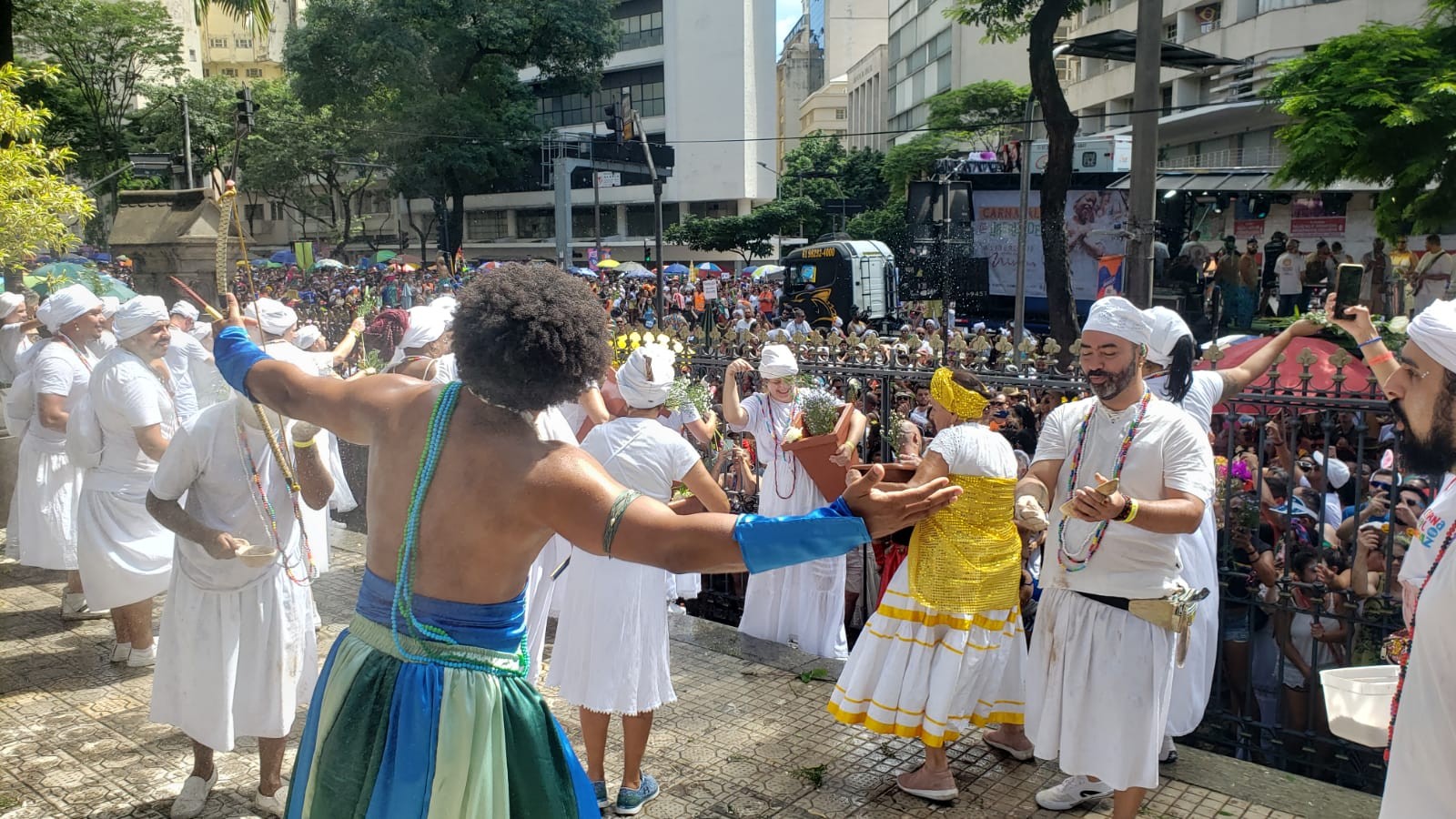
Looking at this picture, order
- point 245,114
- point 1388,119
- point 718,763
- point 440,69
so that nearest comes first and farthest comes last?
point 718,763 → point 245,114 → point 1388,119 → point 440,69

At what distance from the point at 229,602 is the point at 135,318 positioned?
190 cm

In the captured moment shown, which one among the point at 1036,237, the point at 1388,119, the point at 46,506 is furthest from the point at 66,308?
the point at 1036,237

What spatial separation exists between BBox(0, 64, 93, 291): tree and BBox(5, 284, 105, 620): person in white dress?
2280 mm

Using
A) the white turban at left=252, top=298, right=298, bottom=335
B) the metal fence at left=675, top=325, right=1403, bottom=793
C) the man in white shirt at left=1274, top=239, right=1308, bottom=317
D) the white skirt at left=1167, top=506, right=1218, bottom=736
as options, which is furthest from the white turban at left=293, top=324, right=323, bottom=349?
the man in white shirt at left=1274, top=239, right=1308, bottom=317

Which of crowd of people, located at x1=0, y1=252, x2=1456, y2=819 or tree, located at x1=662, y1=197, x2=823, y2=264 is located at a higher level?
tree, located at x1=662, y1=197, x2=823, y2=264

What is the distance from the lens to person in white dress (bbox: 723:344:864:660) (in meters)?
6.56

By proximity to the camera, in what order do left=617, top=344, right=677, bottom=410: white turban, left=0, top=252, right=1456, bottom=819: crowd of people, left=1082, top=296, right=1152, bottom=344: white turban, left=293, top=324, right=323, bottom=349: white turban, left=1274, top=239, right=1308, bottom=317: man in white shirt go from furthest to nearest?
left=1274, top=239, right=1308, bottom=317: man in white shirt < left=293, top=324, right=323, bottom=349: white turban < left=617, top=344, right=677, bottom=410: white turban < left=1082, top=296, right=1152, bottom=344: white turban < left=0, top=252, right=1456, bottom=819: crowd of people

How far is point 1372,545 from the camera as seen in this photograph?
498 cm

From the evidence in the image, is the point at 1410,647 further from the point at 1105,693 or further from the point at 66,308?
the point at 66,308

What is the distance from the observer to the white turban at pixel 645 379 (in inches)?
187

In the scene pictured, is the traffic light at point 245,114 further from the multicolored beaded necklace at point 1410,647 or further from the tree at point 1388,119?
the tree at point 1388,119

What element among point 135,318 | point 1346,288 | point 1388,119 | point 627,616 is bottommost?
point 627,616

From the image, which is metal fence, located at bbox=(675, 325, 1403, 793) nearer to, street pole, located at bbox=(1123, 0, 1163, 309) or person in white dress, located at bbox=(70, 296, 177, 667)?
person in white dress, located at bbox=(70, 296, 177, 667)

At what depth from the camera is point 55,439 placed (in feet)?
23.1
